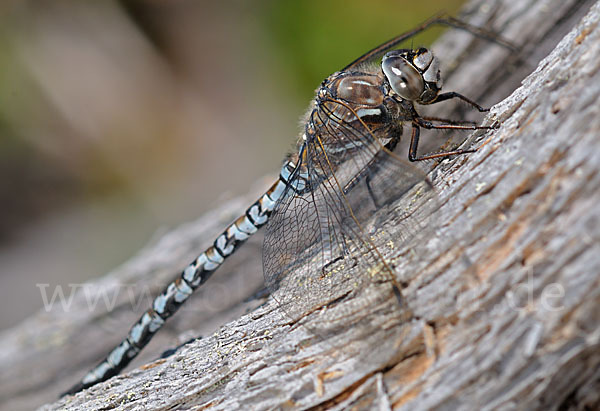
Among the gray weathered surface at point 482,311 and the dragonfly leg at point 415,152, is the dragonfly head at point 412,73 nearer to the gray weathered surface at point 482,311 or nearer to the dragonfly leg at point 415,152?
the dragonfly leg at point 415,152

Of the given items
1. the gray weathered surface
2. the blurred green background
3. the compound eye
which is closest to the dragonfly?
the compound eye

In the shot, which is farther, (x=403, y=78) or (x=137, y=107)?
(x=137, y=107)

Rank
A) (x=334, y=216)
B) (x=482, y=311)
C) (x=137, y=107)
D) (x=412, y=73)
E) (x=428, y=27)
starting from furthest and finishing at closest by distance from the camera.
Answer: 1. (x=137, y=107)
2. (x=428, y=27)
3. (x=412, y=73)
4. (x=334, y=216)
5. (x=482, y=311)

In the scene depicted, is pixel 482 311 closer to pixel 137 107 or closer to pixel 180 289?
pixel 180 289

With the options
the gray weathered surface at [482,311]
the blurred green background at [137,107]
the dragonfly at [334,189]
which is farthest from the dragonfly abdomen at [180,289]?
the blurred green background at [137,107]

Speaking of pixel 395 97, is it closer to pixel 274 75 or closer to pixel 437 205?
pixel 437 205

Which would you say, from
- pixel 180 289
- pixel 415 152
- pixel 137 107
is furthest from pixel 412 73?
pixel 137 107

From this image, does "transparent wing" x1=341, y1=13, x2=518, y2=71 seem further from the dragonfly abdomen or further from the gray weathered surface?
the gray weathered surface
